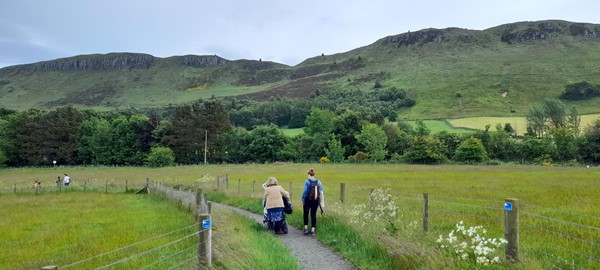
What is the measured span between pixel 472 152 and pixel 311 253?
75419 mm

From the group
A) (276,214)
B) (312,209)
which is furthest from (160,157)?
(312,209)

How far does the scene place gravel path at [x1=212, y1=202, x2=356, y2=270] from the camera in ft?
31.3

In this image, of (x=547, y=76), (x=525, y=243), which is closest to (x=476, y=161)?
(x=525, y=243)

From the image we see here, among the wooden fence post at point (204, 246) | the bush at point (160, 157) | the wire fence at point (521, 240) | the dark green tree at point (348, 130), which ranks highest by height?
the dark green tree at point (348, 130)

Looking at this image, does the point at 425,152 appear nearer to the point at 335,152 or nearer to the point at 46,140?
the point at 335,152

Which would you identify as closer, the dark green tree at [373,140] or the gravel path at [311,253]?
the gravel path at [311,253]

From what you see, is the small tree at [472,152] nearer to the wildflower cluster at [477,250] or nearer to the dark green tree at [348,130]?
the dark green tree at [348,130]

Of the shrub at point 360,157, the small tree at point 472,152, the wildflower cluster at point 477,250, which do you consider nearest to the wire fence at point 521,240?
the wildflower cluster at point 477,250

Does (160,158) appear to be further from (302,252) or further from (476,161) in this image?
(302,252)

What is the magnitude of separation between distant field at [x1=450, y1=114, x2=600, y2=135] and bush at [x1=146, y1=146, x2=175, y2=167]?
7057 centimetres

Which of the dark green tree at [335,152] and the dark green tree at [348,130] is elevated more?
the dark green tree at [348,130]

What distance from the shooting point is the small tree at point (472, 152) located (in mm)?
79250

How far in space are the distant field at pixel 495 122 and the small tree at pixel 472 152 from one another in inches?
1176

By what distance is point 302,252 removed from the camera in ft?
35.8
